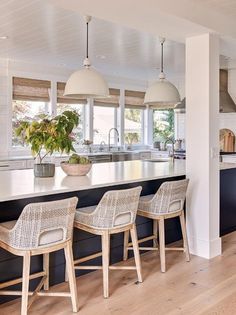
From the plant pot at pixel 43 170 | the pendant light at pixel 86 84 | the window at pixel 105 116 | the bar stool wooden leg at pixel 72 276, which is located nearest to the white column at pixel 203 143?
the pendant light at pixel 86 84

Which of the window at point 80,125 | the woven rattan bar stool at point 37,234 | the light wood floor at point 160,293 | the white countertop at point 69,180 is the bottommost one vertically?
the light wood floor at point 160,293

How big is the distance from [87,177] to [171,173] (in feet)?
3.10

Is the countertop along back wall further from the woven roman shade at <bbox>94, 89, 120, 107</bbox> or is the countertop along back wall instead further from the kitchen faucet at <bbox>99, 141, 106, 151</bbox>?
the kitchen faucet at <bbox>99, 141, 106, 151</bbox>

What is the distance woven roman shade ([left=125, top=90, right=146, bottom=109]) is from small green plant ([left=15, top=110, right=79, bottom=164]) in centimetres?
505

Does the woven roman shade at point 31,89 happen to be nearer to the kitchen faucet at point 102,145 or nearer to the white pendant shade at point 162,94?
the kitchen faucet at point 102,145

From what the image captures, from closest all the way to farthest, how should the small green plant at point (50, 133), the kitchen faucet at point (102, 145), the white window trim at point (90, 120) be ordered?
1. the small green plant at point (50, 133)
2. the white window trim at point (90, 120)
3. the kitchen faucet at point (102, 145)

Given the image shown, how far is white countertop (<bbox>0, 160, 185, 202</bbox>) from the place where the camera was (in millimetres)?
2768

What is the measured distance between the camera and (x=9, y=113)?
6.53 m

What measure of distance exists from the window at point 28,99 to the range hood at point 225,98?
3368 millimetres

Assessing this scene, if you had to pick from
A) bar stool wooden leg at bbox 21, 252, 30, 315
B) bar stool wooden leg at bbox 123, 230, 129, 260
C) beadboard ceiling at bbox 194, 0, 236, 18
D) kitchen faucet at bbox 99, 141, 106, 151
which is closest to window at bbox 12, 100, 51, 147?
kitchen faucet at bbox 99, 141, 106, 151

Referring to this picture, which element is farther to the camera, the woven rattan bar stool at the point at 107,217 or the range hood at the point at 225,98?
the range hood at the point at 225,98

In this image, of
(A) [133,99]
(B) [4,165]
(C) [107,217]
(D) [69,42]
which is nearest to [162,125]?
(A) [133,99]

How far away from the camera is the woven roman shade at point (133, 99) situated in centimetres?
852

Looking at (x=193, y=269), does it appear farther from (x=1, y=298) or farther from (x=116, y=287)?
(x=1, y=298)
